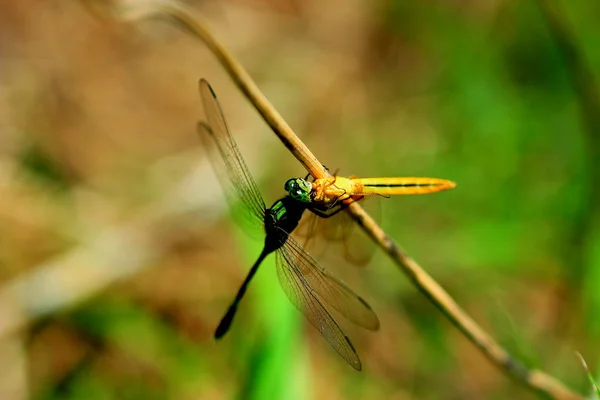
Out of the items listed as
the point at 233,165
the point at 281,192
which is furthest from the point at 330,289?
the point at 281,192

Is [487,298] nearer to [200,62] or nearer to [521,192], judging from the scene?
[521,192]

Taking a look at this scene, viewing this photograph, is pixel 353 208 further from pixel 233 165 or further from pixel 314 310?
pixel 233 165

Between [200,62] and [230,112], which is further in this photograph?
[200,62]

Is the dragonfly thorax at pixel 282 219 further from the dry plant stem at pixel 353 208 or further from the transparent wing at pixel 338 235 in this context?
the dry plant stem at pixel 353 208

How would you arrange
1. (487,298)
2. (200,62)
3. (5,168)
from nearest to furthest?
(487,298), (5,168), (200,62)

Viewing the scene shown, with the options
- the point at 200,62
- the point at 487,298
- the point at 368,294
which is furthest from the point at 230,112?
the point at 487,298

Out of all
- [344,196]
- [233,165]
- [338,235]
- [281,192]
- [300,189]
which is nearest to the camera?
[344,196]
